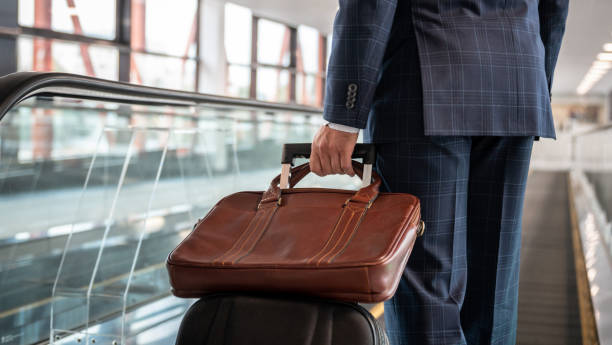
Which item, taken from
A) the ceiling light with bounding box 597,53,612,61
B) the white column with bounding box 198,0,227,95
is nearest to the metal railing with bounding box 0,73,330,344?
the white column with bounding box 198,0,227,95

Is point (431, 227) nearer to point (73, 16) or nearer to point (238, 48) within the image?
point (73, 16)

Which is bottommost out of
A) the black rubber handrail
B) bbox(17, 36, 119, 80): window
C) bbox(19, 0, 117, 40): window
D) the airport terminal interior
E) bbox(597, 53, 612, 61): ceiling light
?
the airport terminal interior

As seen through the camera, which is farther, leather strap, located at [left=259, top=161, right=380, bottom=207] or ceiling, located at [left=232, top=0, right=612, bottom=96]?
ceiling, located at [left=232, top=0, right=612, bottom=96]

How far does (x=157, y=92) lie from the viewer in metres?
2.02

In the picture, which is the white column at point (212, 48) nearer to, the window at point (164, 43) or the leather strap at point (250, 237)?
the window at point (164, 43)

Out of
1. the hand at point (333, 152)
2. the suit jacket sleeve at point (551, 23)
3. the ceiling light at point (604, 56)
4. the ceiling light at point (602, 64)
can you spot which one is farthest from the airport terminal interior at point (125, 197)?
the ceiling light at point (602, 64)

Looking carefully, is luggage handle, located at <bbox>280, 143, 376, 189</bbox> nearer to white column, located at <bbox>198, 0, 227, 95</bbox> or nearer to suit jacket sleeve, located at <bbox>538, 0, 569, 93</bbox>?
suit jacket sleeve, located at <bbox>538, 0, 569, 93</bbox>

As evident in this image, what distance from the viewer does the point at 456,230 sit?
142 centimetres

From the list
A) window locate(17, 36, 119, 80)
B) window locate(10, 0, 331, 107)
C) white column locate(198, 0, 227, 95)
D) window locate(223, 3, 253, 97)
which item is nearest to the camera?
window locate(17, 36, 119, 80)

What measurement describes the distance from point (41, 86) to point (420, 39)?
87 cm

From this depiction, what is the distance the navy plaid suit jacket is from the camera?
1319mm

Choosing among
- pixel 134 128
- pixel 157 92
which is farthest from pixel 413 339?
pixel 134 128

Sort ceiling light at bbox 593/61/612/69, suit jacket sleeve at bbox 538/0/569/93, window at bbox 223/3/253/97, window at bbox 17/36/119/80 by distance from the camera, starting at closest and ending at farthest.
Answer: suit jacket sleeve at bbox 538/0/569/93 < window at bbox 17/36/119/80 < window at bbox 223/3/253/97 < ceiling light at bbox 593/61/612/69

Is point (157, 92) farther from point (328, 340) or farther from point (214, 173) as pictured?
point (214, 173)
